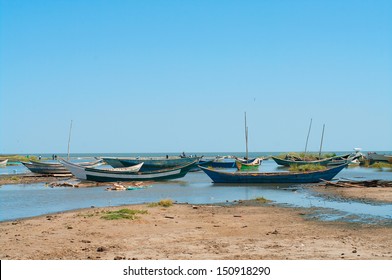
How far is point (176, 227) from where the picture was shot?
45.0ft

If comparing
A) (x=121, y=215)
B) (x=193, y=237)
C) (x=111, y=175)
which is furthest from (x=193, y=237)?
(x=111, y=175)

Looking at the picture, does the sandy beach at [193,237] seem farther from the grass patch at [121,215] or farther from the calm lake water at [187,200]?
the calm lake water at [187,200]

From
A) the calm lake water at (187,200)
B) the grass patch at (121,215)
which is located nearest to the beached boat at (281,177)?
the calm lake water at (187,200)

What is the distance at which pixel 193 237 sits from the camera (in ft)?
38.9

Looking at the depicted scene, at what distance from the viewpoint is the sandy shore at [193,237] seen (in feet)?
31.3

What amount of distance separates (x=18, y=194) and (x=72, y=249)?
18.5 m

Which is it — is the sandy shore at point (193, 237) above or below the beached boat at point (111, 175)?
below

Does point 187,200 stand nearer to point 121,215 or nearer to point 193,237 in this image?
point 121,215

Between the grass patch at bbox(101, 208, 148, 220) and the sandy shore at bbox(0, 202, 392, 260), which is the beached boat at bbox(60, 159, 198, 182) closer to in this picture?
the sandy shore at bbox(0, 202, 392, 260)

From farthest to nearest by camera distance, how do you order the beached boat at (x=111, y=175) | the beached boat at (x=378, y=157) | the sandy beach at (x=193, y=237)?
1. the beached boat at (x=378, y=157)
2. the beached boat at (x=111, y=175)
3. the sandy beach at (x=193, y=237)

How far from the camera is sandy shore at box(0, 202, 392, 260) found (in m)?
9.53

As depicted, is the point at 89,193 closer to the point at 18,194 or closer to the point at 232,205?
the point at 18,194

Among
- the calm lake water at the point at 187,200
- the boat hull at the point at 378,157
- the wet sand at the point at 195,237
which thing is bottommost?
the calm lake water at the point at 187,200

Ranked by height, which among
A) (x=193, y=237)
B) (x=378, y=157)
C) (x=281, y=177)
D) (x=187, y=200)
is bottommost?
(x=187, y=200)
